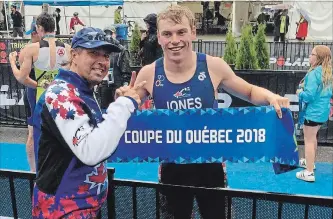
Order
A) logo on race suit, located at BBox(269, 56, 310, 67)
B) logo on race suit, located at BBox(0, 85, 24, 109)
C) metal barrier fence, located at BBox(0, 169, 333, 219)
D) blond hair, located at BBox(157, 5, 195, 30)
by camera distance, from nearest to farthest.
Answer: metal barrier fence, located at BBox(0, 169, 333, 219)
blond hair, located at BBox(157, 5, 195, 30)
logo on race suit, located at BBox(0, 85, 24, 109)
logo on race suit, located at BBox(269, 56, 310, 67)

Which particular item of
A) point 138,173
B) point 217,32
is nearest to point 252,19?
point 217,32

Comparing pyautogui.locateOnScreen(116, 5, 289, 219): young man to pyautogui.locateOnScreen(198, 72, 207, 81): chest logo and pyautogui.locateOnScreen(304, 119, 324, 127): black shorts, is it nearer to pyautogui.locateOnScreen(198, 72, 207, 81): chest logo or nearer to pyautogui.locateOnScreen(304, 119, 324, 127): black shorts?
pyautogui.locateOnScreen(198, 72, 207, 81): chest logo

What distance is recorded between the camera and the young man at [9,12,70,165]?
4.96 m

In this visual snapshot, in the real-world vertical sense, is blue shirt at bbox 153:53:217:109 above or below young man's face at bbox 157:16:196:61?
below

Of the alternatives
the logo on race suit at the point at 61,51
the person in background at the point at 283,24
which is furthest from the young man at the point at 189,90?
the person in background at the point at 283,24

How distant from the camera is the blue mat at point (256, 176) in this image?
5.49 m

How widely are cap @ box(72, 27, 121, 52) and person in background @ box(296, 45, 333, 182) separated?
4256 mm

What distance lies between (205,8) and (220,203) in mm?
29386

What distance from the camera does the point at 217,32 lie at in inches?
1181

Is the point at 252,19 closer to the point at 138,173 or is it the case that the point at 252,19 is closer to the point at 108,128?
the point at 138,173

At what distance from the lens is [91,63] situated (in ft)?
6.44

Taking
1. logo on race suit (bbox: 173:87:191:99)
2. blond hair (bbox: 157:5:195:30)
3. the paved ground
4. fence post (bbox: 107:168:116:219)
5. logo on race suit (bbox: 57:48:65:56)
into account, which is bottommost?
the paved ground

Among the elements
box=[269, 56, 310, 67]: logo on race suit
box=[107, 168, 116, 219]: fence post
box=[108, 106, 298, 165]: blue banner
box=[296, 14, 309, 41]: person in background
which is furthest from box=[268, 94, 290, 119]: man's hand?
box=[296, 14, 309, 41]: person in background

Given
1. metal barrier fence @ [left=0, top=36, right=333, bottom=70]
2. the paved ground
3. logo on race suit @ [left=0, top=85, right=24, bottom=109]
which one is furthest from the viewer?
metal barrier fence @ [left=0, top=36, right=333, bottom=70]
